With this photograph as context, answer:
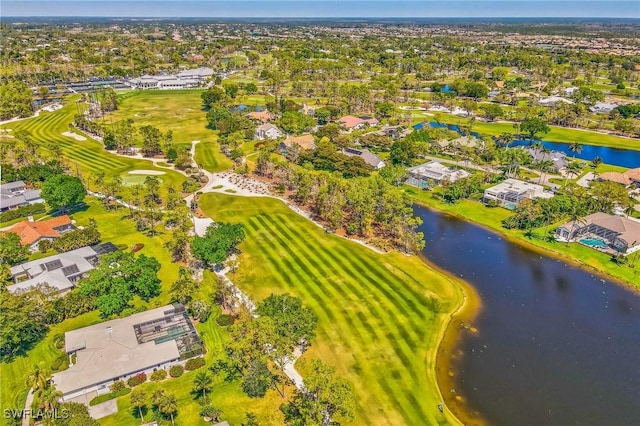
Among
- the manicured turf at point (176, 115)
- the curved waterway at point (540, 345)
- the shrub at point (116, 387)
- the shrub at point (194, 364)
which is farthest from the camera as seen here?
the manicured turf at point (176, 115)

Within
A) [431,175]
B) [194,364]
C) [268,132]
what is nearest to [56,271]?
[194,364]

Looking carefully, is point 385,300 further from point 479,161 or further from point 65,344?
point 479,161

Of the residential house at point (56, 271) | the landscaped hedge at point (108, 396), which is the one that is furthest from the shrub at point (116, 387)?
the residential house at point (56, 271)

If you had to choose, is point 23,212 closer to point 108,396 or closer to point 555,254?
point 108,396

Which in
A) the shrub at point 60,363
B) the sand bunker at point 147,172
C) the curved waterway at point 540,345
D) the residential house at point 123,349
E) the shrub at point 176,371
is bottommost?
the curved waterway at point 540,345

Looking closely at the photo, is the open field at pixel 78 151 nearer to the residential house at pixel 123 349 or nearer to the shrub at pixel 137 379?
the residential house at pixel 123 349
